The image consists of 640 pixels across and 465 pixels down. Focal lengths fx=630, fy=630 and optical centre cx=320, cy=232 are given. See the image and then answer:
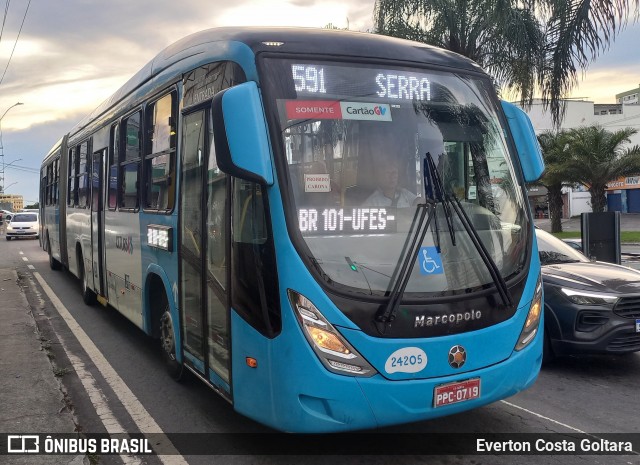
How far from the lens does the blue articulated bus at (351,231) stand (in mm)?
3805

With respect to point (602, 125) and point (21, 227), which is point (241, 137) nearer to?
point (21, 227)

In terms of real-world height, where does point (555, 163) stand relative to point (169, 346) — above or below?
above

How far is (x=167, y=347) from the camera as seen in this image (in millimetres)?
6133

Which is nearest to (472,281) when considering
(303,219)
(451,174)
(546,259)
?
(451,174)

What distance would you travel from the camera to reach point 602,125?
61.5 meters

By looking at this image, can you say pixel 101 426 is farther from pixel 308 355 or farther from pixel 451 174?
pixel 451 174

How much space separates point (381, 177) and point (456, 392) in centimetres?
149

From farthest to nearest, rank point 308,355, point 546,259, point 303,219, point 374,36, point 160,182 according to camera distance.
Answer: point 546,259, point 160,182, point 374,36, point 303,219, point 308,355

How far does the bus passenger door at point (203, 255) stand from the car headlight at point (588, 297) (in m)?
3.87

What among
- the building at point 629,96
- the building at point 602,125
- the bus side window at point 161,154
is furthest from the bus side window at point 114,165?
the building at point 629,96

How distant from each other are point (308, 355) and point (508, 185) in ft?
7.08

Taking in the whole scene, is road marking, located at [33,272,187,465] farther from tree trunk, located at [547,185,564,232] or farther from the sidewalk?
tree trunk, located at [547,185,564,232]

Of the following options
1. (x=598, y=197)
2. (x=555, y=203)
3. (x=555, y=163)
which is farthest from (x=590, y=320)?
(x=555, y=203)

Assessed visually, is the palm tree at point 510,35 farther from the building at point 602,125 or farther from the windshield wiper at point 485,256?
the building at point 602,125
